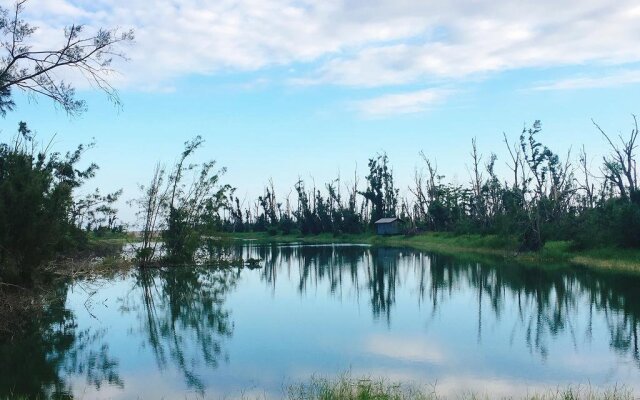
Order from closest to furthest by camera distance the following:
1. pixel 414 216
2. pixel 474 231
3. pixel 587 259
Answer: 1. pixel 587 259
2. pixel 474 231
3. pixel 414 216

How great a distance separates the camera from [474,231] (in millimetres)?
46875

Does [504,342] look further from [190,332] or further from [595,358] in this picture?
[190,332]

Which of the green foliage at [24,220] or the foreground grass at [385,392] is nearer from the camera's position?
the foreground grass at [385,392]

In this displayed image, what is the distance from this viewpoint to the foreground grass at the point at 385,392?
27.1 feet

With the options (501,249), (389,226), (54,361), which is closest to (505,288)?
(54,361)

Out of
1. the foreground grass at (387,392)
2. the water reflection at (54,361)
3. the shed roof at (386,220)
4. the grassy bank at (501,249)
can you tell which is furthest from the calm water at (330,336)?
the shed roof at (386,220)

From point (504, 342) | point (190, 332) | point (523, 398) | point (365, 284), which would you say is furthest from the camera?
point (365, 284)

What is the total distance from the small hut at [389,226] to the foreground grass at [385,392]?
181 ft

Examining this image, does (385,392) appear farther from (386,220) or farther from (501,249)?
(386,220)

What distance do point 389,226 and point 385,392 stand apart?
56953 mm

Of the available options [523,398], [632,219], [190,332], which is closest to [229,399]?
[523,398]

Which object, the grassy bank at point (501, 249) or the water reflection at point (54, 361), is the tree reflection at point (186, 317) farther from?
the grassy bank at point (501, 249)

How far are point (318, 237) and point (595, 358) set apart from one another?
61.8 meters

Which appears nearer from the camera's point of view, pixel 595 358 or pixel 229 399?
pixel 229 399
